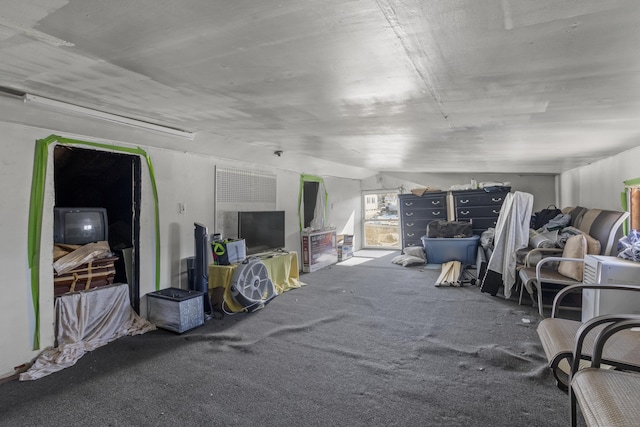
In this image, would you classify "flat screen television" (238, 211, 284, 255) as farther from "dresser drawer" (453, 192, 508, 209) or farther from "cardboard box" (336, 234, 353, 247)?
"dresser drawer" (453, 192, 508, 209)

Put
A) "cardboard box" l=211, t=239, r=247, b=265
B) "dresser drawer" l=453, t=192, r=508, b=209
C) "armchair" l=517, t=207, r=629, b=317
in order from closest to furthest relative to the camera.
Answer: "armchair" l=517, t=207, r=629, b=317 < "cardboard box" l=211, t=239, r=247, b=265 < "dresser drawer" l=453, t=192, r=508, b=209

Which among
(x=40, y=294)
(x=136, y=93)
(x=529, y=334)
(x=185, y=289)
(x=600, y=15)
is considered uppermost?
(x=136, y=93)

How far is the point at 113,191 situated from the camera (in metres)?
3.87

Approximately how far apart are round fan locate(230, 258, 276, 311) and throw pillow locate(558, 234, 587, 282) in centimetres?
331

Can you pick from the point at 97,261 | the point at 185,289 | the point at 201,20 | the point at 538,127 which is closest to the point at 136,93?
the point at 201,20

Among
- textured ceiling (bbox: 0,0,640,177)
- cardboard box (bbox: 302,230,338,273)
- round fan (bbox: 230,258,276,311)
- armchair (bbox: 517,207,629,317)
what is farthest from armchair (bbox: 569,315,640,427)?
cardboard box (bbox: 302,230,338,273)

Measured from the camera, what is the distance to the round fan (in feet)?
12.7

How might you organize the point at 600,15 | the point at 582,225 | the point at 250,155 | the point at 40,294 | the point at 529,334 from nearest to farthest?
the point at 600,15 < the point at 40,294 < the point at 529,334 < the point at 582,225 < the point at 250,155

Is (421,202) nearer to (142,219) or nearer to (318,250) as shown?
(318,250)

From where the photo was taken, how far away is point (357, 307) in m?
4.06

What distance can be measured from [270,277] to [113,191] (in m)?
2.19

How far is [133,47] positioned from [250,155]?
325 cm

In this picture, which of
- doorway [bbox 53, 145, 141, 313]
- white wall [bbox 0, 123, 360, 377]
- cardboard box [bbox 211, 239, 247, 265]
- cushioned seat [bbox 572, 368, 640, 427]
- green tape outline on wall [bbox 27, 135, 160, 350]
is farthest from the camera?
cardboard box [bbox 211, 239, 247, 265]

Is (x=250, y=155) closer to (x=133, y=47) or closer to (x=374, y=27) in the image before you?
(x=133, y=47)
